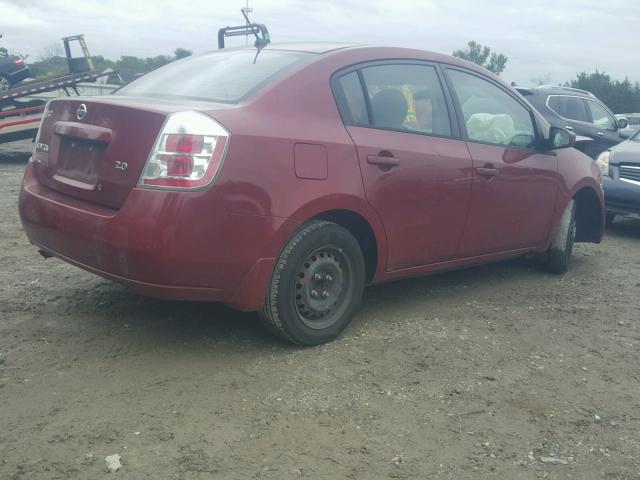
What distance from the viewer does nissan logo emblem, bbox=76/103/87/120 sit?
3.75 m

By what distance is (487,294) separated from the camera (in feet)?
17.4

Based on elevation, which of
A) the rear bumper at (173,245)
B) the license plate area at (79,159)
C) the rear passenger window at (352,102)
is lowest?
the rear bumper at (173,245)

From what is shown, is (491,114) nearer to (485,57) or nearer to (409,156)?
(409,156)

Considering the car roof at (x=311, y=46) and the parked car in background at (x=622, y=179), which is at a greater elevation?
the car roof at (x=311, y=46)

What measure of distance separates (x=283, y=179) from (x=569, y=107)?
31.8 ft

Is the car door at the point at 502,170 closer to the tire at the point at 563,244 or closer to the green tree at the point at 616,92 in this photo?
the tire at the point at 563,244

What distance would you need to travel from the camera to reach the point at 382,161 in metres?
4.09

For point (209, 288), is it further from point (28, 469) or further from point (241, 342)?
point (28, 469)

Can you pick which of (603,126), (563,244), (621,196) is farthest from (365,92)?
(603,126)

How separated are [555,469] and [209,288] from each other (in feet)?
5.76

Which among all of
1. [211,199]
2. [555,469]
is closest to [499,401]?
[555,469]

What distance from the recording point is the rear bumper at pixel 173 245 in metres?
3.30

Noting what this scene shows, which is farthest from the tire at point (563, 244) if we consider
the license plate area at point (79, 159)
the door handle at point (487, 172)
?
the license plate area at point (79, 159)

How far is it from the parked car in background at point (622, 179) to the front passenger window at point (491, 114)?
127 inches
